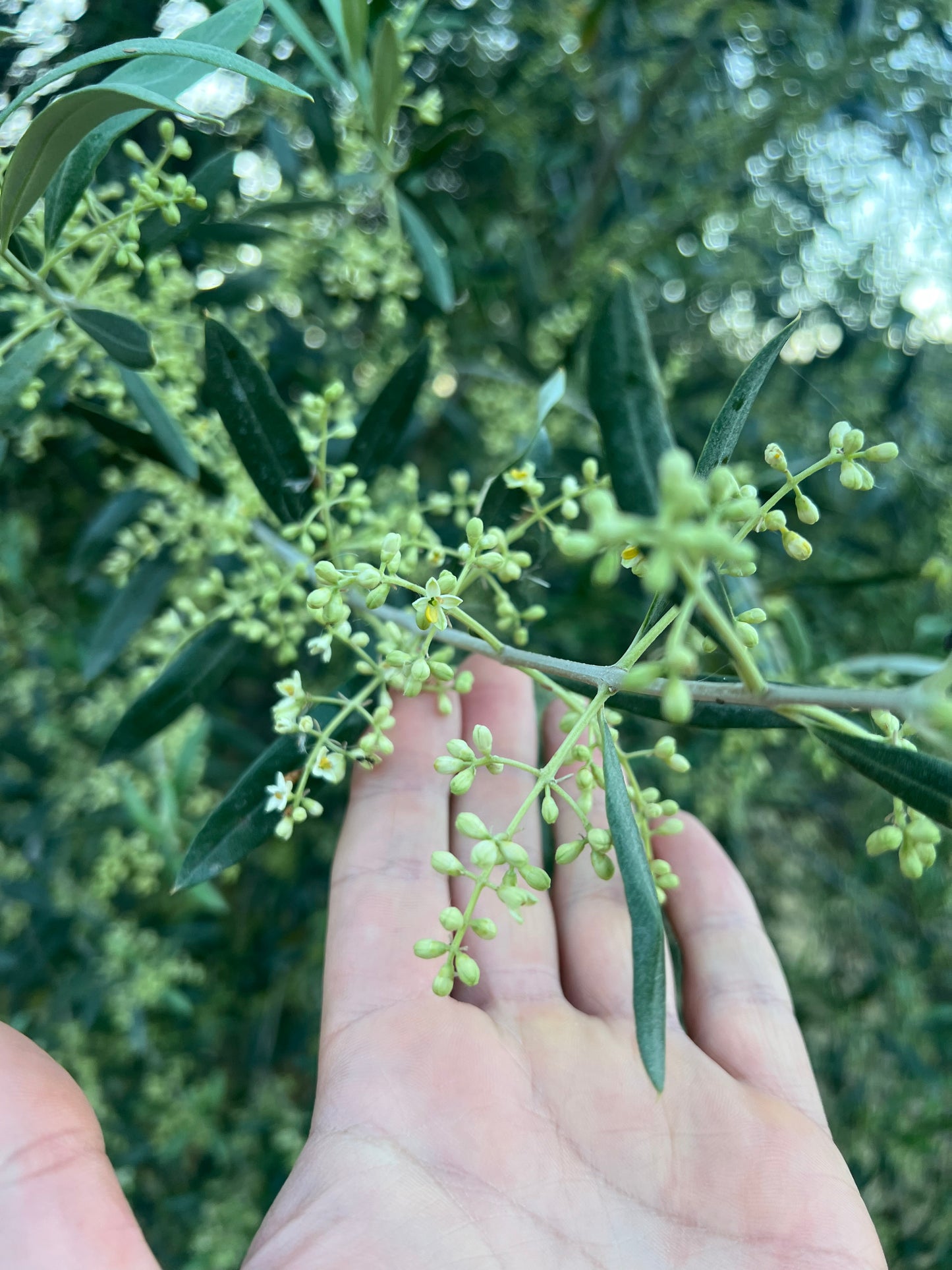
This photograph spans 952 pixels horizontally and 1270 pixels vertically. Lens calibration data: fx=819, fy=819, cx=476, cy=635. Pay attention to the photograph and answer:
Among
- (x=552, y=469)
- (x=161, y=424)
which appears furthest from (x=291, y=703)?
(x=552, y=469)

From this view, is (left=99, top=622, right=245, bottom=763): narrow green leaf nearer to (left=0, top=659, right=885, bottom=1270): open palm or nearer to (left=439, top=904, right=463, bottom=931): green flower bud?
(left=0, top=659, right=885, bottom=1270): open palm

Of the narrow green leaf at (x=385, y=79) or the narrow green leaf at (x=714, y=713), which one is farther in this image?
the narrow green leaf at (x=385, y=79)

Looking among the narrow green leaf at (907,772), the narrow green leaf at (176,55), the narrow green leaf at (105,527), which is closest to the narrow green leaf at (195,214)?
the narrow green leaf at (176,55)

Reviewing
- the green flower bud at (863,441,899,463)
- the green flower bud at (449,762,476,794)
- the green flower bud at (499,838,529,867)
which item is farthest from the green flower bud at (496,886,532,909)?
the green flower bud at (863,441,899,463)

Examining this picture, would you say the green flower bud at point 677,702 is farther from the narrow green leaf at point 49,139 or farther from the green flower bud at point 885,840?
the narrow green leaf at point 49,139

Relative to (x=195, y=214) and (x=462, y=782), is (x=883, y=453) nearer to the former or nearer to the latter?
(x=462, y=782)

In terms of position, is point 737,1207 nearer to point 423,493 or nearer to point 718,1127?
point 718,1127

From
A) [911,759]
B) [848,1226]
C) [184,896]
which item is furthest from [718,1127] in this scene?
[184,896]
